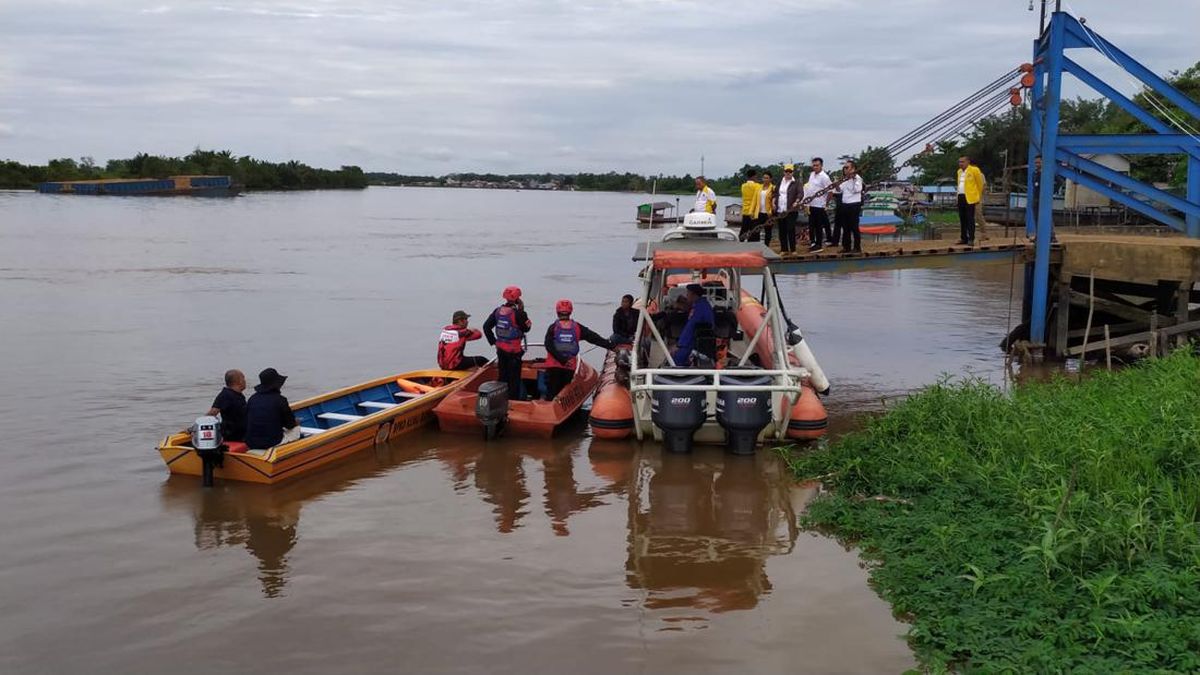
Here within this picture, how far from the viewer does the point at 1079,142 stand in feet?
51.4

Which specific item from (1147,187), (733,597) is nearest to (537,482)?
(733,597)

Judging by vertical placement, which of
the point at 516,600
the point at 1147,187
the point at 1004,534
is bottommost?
the point at 516,600

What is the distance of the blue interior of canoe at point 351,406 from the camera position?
11602 millimetres

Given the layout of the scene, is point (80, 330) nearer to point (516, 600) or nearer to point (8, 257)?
point (516, 600)

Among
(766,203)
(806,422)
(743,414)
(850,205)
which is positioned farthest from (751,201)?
(743,414)

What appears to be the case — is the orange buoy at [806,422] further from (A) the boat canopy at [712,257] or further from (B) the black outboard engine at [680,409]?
(A) the boat canopy at [712,257]

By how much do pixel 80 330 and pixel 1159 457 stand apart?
Answer: 19.4 metres

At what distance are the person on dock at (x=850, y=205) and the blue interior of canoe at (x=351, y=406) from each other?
741cm

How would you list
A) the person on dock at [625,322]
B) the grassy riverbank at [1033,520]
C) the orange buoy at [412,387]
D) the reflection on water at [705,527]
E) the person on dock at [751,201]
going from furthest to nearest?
the person on dock at [751,201] → the person on dock at [625,322] → the orange buoy at [412,387] → the reflection on water at [705,527] → the grassy riverbank at [1033,520]

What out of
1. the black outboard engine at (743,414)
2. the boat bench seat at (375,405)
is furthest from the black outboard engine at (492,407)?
the black outboard engine at (743,414)

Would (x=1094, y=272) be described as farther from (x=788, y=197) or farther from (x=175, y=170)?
(x=175, y=170)

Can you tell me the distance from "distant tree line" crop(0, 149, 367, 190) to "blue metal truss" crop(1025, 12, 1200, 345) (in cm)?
11382

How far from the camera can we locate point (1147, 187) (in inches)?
610

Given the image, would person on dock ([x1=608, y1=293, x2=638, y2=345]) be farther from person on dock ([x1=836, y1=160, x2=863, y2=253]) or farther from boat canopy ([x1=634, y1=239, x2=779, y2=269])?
person on dock ([x1=836, y1=160, x2=863, y2=253])
